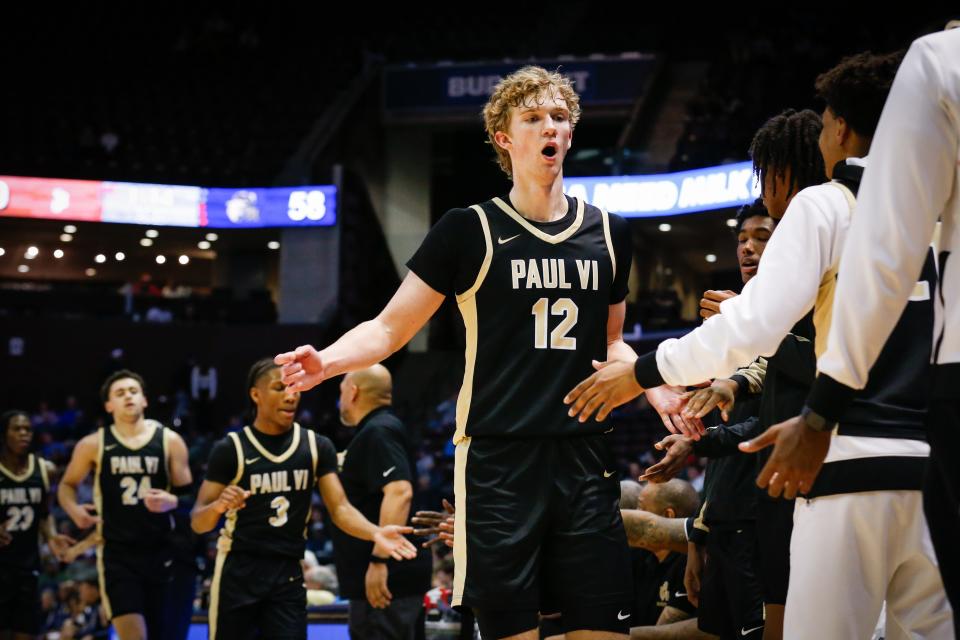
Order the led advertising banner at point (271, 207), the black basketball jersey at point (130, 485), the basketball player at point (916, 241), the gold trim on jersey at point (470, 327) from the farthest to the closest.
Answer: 1. the led advertising banner at point (271, 207)
2. the black basketball jersey at point (130, 485)
3. the gold trim on jersey at point (470, 327)
4. the basketball player at point (916, 241)

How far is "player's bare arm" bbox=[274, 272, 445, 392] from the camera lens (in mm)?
3533

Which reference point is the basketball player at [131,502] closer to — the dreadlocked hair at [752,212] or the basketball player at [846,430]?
the dreadlocked hair at [752,212]

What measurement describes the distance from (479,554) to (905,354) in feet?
4.77

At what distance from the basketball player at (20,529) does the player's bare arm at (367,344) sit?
6.16 meters

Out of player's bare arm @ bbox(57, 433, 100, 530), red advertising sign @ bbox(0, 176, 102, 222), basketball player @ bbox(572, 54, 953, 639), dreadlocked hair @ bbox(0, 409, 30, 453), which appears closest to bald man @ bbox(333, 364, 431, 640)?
player's bare arm @ bbox(57, 433, 100, 530)

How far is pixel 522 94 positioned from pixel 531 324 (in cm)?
81

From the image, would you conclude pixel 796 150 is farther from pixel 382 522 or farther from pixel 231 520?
pixel 231 520

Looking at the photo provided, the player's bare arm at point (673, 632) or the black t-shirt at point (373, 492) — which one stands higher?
the black t-shirt at point (373, 492)

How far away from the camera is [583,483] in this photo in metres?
3.55

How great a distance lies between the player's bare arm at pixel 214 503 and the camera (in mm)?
6371

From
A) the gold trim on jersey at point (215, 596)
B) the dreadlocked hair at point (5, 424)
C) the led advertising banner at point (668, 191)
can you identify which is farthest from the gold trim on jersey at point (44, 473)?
the led advertising banner at point (668, 191)

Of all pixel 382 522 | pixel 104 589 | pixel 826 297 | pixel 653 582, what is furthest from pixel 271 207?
pixel 826 297

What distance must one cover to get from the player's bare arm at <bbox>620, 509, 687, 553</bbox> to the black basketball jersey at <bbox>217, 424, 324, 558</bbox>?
222cm

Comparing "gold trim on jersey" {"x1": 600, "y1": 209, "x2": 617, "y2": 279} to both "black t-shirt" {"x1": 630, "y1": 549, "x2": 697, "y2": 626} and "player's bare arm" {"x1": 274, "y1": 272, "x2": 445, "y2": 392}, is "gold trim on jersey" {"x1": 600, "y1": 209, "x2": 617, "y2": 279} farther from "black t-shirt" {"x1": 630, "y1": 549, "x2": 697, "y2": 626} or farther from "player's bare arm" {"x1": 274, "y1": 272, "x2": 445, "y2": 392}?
"black t-shirt" {"x1": 630, "y1": 549, "x2": 697, "y2": 626}
